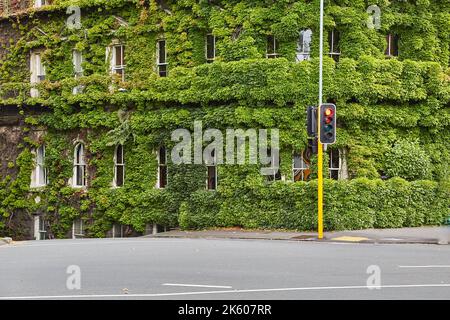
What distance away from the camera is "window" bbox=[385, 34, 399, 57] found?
30.9m

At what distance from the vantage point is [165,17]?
32.2 m

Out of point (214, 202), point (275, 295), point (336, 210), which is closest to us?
point (275, 295)

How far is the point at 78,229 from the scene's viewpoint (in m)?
34.8

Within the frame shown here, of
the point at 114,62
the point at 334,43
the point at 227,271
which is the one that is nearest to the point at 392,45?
the point at 334,43

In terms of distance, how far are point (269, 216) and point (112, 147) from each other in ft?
26.0

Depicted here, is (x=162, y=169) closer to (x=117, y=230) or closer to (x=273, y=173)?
(x=117, y=230)

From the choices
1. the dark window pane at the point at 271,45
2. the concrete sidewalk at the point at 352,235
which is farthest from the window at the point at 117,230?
the dark window pane at the point at 271,45

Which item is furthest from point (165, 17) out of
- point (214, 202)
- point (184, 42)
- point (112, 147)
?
point (214, 202)

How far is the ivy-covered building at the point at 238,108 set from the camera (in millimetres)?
28844

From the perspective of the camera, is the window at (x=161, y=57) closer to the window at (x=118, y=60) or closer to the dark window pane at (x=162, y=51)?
the dark window pane at (x=162, y=51)

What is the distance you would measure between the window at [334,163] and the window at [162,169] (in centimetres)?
656

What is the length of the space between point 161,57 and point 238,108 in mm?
5144

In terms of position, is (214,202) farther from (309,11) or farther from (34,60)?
(34,60)
